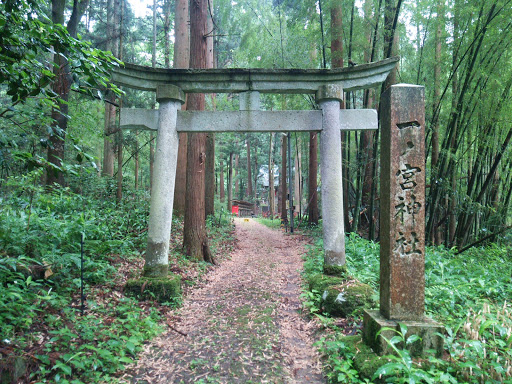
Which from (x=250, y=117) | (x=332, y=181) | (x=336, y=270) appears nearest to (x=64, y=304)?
(x=250, y=117)

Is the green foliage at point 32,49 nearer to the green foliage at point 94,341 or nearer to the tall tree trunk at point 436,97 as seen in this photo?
the green foliage at point 94,341

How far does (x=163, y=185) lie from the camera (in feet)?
16.1

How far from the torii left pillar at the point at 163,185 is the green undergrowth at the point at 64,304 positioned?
0.56m

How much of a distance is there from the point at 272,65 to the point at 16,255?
32.0ft

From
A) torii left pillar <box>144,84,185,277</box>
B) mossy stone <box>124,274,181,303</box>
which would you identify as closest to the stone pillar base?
mossy stone <box>124,274,181,303</box>

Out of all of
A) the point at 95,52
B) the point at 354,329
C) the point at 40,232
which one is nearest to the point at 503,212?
the point at 354,329

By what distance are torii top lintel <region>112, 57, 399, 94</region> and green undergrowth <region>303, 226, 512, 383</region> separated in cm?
331

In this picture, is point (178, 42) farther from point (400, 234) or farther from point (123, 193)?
point (400, 234)

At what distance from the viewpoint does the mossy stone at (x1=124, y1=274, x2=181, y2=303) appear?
4.48m

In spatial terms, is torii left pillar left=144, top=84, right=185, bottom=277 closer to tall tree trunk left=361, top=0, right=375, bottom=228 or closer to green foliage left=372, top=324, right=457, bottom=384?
green foliage left=372, top=324, right=457, bottom=384

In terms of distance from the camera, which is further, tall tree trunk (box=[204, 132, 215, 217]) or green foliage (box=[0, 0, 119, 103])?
tall tree trunk (box=[204, 132, 215, 217])

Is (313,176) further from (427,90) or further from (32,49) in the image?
(32,49)

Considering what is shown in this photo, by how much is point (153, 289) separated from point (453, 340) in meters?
3.80

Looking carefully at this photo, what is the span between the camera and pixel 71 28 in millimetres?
7184
